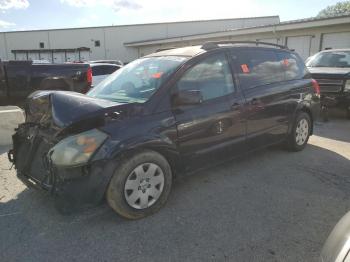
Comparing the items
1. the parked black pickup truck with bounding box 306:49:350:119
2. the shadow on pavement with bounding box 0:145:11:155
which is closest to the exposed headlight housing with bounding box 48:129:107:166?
the shadow on pavement with bounding box 0:145:11:155

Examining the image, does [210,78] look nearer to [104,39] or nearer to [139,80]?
[139,80]

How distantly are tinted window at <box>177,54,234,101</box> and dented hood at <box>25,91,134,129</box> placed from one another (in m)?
0.82

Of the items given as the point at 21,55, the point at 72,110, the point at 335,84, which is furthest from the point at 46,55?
the point at 72,110

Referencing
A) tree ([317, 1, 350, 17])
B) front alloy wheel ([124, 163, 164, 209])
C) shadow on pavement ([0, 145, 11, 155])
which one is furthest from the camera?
tree ([317, 1, 350, 17])

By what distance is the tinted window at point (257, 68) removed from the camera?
13.7 ft

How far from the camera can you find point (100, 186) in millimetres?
2902

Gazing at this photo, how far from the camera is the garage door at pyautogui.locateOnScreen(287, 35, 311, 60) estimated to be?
17844 millimetres

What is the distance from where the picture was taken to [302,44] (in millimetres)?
18125

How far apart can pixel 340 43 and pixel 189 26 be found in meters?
28.2

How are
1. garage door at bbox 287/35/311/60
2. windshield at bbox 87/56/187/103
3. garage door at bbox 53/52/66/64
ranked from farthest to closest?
garage door at bbox 53/52/66/64 → garage door at bbox 287/35/311/60 → windshield at bbox 87/56/187/103

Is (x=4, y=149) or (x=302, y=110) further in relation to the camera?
(x=4, y=149)

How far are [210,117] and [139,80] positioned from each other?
97 cm

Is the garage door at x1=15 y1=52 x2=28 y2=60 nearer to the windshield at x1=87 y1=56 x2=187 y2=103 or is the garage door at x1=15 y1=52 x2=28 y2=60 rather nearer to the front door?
the windshield at x1=87 y1=56 x2=187 y2=103

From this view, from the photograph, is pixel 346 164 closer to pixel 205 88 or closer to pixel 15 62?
pixel 205 88
